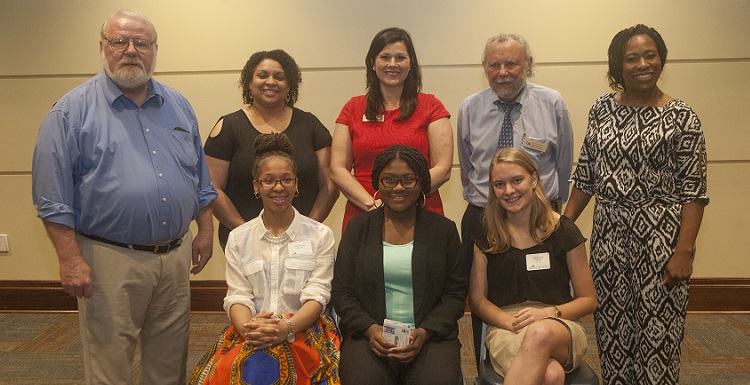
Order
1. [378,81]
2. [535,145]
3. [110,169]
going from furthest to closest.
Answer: [378,81] < [535,145] < [110,169]

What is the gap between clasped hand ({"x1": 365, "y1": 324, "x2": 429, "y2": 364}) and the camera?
2406 millimetres

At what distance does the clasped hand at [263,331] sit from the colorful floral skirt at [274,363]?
2 centimetres

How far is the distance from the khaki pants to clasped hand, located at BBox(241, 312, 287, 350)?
0.43 m

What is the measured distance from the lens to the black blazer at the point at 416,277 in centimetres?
252

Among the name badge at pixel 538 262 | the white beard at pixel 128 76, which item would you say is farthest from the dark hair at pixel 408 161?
the white beard at pixel 128 76

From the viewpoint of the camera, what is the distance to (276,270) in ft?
8.57

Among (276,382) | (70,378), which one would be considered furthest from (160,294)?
(70,378)

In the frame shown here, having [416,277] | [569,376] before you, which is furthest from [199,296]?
[569,376]

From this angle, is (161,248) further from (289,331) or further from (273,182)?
(289,331)

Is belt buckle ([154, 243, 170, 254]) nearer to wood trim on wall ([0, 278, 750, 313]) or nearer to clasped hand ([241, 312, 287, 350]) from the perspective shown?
clasped hand ([241, 312, 287, 350])

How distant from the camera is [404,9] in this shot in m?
4.40

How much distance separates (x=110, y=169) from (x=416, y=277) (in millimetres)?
1198

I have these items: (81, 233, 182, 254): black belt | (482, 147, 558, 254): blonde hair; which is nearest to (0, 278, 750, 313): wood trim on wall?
(81, 233, 182, 254): black belt

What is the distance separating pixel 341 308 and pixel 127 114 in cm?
110
